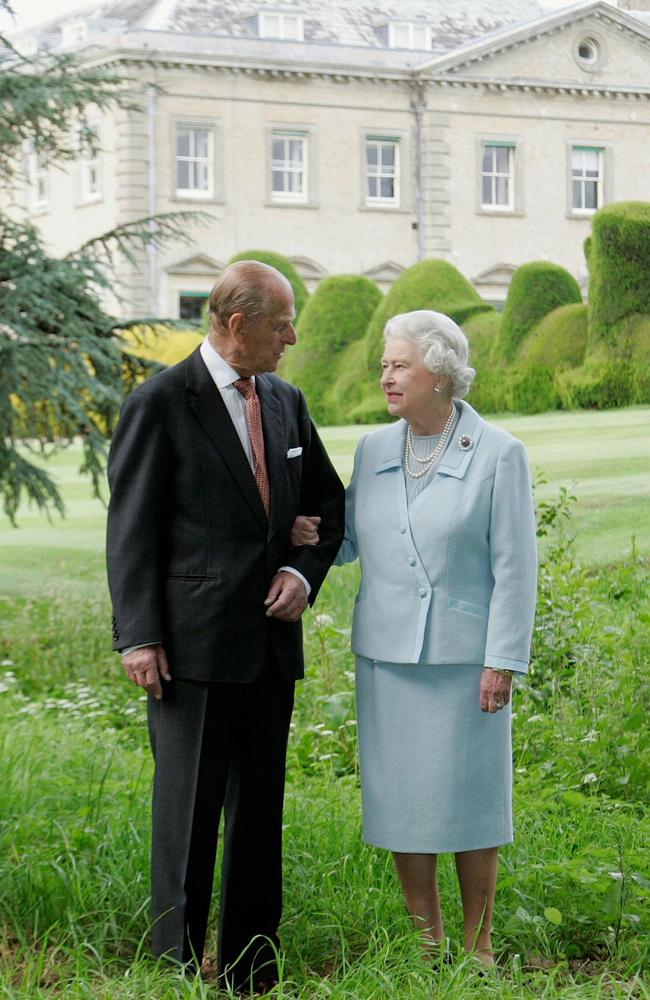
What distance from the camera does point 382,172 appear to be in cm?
700

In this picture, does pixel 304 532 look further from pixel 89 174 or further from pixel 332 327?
pixel 89 174

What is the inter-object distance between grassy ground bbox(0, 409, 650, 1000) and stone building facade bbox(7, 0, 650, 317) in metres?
1.28

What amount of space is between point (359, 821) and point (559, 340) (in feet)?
10.4

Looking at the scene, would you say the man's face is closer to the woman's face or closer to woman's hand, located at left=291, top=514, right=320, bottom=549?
the woman's face

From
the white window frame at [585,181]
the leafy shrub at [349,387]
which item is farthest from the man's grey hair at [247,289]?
the leafy shrub at [349,387]

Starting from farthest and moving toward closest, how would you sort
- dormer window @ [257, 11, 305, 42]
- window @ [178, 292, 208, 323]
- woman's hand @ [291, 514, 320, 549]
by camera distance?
window @ [178, 292, 208, 323]
dormer window @ [257, 11, 305, 42]
woman's hand @ [291, 514, 320, 549]

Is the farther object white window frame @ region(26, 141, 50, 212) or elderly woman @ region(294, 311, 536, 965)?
white window frame @ region(26, 141, 50, 212)

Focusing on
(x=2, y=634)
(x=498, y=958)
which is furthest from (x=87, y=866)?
(x=2, y=634)

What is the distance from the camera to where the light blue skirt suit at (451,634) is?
9.36 feet

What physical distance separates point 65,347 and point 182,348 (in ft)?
3.63

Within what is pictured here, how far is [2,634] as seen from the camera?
7230mm

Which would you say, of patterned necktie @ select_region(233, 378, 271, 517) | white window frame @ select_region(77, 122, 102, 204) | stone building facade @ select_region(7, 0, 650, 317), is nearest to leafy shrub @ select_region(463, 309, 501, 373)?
stone building facade @ select_region(7, 0, 650, 317)

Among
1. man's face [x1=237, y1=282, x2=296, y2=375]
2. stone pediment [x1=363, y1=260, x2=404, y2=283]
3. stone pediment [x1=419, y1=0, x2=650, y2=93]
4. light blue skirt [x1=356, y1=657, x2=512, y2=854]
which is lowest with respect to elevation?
light blue skirt [x1=356, y1=657, x2=512, y2=854]

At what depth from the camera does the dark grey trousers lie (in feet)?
9.30
